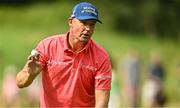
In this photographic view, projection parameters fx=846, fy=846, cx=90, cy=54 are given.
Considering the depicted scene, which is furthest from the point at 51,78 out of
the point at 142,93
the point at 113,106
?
the point at 142,93

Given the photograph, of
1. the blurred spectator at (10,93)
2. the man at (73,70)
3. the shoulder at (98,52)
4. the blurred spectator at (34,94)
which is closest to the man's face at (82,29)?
the man at (73,70)

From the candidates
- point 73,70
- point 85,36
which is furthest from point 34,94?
point 85,36

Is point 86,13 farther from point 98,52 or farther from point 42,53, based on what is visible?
point 42,53

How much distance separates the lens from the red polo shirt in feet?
30.4

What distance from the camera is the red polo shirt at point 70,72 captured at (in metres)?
9.26

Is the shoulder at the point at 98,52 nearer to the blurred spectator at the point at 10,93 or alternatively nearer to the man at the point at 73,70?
the man at the point at 73,70

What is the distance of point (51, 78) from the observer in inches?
369

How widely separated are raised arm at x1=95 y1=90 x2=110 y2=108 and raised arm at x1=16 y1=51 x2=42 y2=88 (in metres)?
0.72

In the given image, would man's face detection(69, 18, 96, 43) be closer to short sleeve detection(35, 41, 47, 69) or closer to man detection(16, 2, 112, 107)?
man detection(16, 2, 112, 107)

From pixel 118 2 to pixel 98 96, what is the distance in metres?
34.8

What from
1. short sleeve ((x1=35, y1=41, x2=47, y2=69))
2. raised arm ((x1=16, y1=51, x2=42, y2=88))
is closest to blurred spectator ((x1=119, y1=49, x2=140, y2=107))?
short sleeve ((x1=35, y1=41, x2=47, y2=69))

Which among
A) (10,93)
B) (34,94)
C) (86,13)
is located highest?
(86,13)

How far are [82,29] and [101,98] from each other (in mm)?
814

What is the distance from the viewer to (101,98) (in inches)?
364
